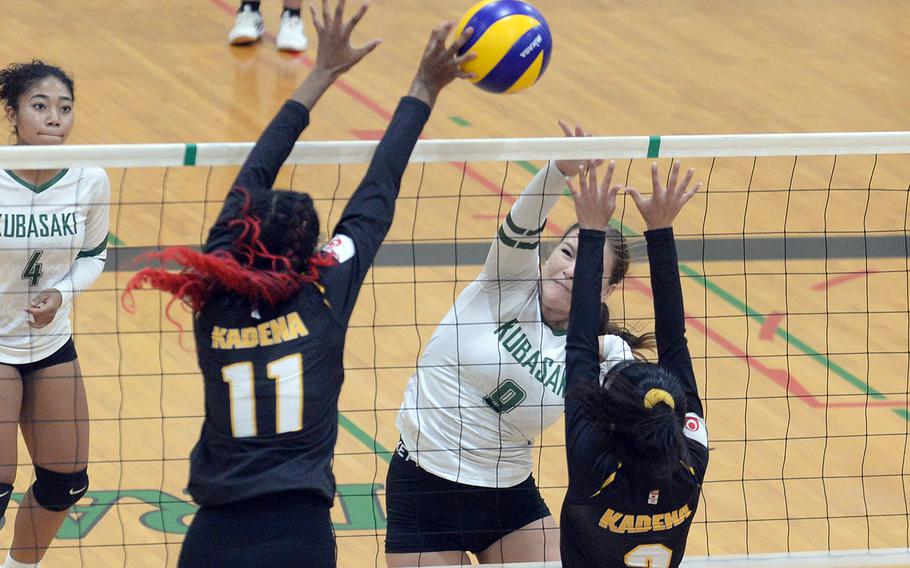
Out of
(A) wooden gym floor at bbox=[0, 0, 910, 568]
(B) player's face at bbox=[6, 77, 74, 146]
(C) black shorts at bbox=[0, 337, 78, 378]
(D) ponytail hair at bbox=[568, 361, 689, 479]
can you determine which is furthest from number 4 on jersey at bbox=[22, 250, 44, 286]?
(D) ponytail hair at bbox=[568, 361, 689, 479]

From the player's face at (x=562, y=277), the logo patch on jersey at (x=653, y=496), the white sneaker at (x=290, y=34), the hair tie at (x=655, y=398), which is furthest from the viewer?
the white sneaker at (x=290, y=34)

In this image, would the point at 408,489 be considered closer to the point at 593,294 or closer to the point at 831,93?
the point at 593,294

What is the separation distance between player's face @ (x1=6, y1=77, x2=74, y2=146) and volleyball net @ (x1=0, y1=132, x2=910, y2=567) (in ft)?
2.11

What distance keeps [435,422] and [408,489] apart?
22cm

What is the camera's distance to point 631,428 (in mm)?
3043

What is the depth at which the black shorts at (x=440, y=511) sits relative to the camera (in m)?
3.87

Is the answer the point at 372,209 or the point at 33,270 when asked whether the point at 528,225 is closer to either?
the point at 372,209

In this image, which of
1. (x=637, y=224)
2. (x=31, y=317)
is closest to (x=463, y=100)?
(x=637, y=224)

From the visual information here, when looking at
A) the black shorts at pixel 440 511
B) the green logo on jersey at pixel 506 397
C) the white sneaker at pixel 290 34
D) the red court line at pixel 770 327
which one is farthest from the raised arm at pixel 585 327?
the white sneaker at pixel 290 34

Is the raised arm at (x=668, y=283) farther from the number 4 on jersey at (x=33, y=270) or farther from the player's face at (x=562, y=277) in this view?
the number 4 on jersey at (x=33, y=270)

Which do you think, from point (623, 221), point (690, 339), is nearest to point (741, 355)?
point (690, 339)

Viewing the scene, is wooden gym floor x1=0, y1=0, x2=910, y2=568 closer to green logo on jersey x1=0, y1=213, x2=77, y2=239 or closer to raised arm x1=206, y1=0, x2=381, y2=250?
green logo on jersey x1=0, y1=213, x2=77, y2=239

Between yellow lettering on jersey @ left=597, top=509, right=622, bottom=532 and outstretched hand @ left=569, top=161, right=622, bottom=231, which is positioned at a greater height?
outstretched hand @ left=569, top=161, right=622, bottom=231

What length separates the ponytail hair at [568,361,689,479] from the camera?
9.93ft
